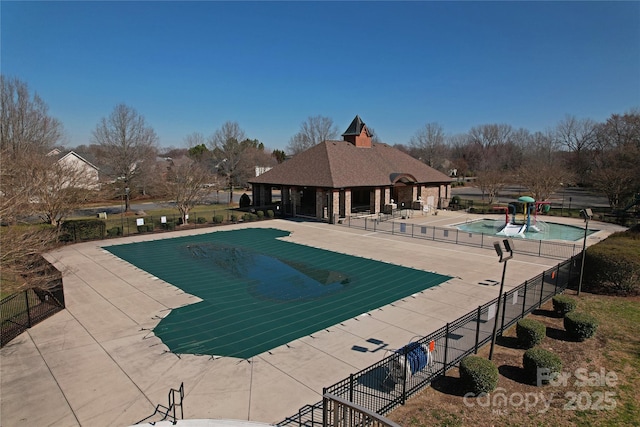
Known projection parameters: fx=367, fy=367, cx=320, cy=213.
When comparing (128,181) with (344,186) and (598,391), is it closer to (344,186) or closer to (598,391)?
(344,186)

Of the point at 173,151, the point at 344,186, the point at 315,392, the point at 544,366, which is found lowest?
the point at 315,392

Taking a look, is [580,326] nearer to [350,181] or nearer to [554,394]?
[554,394]

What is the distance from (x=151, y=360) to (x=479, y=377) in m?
8.37

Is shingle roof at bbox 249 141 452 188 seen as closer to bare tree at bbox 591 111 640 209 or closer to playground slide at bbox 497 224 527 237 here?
playground slide at bbox 497 224 527 237

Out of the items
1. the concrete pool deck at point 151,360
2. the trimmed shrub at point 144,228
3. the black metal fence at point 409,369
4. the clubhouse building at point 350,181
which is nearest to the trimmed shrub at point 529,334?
the black metal fence at point 409,369

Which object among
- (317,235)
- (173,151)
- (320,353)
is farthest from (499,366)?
(173,151)

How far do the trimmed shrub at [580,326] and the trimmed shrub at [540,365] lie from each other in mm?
2736

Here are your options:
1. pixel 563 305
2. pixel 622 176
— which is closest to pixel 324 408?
pixel 563 305

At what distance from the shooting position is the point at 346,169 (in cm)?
3597

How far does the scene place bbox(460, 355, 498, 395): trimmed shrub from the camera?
8.11m

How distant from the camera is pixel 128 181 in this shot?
43.6 m

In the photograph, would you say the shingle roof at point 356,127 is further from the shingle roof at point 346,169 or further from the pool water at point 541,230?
the pool water at point 541,230

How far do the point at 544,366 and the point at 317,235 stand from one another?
801 inches

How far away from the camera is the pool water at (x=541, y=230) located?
27.6m
